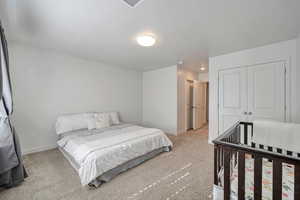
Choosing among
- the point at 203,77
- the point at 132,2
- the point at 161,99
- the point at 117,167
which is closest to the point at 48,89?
the point at 117,167

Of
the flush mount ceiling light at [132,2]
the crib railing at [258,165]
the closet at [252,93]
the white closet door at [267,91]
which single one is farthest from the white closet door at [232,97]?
the flush mount ceiling light at [132,2]

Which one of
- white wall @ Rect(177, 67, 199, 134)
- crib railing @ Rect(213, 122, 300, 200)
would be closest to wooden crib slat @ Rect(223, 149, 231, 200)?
crib railing @ Rect(213, 122, 300, 200)

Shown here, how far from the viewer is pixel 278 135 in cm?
173

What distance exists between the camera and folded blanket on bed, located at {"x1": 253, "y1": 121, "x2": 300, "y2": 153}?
5.33 feet

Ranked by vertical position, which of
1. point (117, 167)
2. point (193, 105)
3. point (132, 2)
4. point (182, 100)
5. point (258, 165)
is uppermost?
point (132, 2)

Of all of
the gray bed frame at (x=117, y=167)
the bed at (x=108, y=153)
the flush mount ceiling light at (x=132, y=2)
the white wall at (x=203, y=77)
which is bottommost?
the gray bed frame at (x=117, y=167)

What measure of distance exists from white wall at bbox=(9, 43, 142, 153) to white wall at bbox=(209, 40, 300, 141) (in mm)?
3072

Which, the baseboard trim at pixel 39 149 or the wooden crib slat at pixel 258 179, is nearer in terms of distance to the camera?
the wooden crib slat at pixel 258 179

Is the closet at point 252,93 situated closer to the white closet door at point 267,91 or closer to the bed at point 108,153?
the white closet door at point 267,91

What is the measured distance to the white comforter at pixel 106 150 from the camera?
1.78 metres

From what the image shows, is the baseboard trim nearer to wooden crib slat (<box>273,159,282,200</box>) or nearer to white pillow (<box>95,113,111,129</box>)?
white pillow (<box>95,113,111,129</box>)

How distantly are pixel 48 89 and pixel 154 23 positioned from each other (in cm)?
284

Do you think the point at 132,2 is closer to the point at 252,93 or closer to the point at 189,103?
the point at 252,93

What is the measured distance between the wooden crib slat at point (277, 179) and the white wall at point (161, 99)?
3350 millimetres
